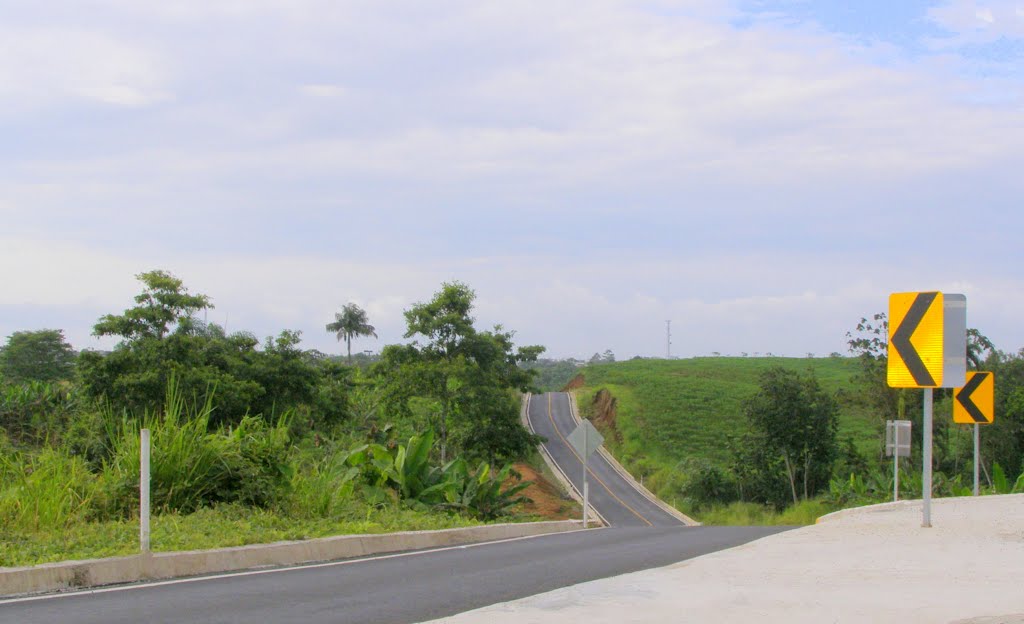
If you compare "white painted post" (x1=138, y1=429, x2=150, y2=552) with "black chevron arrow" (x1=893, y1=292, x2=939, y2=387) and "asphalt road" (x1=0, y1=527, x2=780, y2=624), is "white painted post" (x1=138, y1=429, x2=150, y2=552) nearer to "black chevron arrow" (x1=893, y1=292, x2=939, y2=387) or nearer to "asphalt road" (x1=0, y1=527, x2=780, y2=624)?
"asphalt road" (x1=0, y1=527, x2=780, y2=624)

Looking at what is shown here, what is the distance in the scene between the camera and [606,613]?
676cm

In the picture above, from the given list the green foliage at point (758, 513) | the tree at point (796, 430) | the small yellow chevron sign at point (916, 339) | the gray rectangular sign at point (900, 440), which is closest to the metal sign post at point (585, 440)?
the gray rectangular sign at point (900, 440)

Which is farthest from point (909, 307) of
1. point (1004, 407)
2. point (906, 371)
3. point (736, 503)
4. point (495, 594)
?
point (736, 503)

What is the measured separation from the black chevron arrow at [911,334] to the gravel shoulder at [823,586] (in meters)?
1.87

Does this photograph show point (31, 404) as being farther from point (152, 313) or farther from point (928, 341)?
point (928, 341)

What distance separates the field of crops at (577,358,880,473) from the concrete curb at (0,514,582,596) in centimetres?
4715

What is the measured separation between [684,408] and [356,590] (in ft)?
275

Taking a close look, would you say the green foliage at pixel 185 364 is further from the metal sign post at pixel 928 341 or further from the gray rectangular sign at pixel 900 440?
the metal sign post at pixel 928 341

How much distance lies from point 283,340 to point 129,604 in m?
33.7

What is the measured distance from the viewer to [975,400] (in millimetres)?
19281

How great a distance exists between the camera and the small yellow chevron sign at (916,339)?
11211mm

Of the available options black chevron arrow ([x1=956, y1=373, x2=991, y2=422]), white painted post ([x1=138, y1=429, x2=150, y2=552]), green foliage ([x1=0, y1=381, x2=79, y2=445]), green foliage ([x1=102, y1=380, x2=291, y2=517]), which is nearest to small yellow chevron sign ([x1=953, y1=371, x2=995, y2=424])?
black chevron arrow ([x1=956, y1=373, x2=991, y2=422])

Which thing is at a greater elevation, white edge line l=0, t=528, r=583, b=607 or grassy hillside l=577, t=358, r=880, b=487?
white edge line l=0, t=528, r=583, b=607

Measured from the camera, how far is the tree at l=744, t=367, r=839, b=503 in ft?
177
